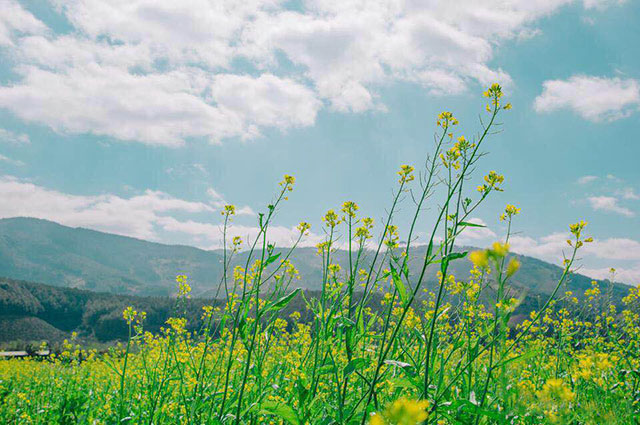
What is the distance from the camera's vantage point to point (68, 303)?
300ft

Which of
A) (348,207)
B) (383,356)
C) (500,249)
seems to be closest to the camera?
(500,249)

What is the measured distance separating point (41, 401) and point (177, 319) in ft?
10.7

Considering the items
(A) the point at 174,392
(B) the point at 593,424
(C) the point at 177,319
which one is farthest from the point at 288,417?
(A) the point at 174,392

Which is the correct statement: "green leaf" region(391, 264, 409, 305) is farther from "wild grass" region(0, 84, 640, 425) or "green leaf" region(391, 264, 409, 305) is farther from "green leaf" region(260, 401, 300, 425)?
"green leaf" region(260, 401, 300, 425)

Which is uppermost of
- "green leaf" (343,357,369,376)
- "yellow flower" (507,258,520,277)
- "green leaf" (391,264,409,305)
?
"yellow flower" (507,258,520,277)

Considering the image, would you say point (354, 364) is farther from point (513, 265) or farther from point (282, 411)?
point (513, 265)

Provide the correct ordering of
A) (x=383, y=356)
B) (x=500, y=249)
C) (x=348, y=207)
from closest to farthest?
(x=500, y=249), (x=383, y=356), (x=348, y=207)

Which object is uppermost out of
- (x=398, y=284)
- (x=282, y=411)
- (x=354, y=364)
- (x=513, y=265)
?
(x=513, y=265)

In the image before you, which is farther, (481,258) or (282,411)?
(282,411)

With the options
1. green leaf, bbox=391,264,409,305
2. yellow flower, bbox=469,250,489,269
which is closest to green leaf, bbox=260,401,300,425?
green leaf, bbox=391,264,409,305

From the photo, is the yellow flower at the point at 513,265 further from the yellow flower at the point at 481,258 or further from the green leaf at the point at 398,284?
the green leaf at the point at 398,284

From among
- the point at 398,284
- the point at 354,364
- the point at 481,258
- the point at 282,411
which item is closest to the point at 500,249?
the point at 481,258

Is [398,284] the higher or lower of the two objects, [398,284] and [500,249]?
the lower

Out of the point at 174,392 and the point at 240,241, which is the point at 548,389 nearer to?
the point at 240,241
